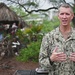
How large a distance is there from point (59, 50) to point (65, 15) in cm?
29

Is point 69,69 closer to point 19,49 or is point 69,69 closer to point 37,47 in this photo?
point 37,47

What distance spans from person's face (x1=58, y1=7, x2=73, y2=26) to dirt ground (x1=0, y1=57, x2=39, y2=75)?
3.94 meters

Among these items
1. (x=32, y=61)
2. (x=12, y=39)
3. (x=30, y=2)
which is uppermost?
(x=30, y=2)

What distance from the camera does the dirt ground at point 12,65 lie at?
19.4 ft

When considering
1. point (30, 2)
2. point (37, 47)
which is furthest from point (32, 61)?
point (30, 2)

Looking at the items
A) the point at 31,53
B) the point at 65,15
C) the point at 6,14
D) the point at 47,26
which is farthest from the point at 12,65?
the point at 65,15

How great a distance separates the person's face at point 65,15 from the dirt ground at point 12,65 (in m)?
3.94

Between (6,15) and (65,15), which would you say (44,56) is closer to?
(65,15)

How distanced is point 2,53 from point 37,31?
1189 mm

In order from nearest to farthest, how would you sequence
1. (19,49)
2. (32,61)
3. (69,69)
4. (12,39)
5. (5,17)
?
(69,69)
(32,61)
(12,39)
(19,49)
(5,17)

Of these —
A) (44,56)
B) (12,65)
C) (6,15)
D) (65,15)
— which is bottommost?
(12,65)

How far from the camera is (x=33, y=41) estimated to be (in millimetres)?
7316

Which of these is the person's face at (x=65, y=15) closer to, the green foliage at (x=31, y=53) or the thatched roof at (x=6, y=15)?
the green foliage at (x=31, y=53)

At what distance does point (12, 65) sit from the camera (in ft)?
21.0
